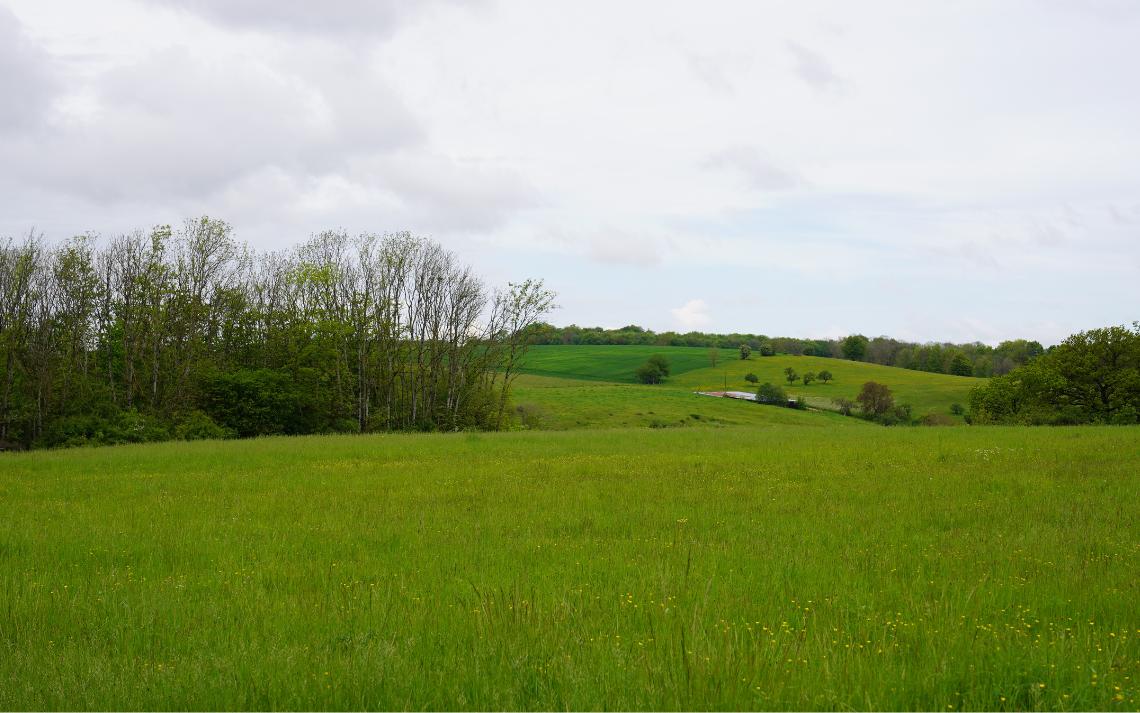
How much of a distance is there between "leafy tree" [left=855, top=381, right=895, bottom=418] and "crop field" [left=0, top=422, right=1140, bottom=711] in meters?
79.8

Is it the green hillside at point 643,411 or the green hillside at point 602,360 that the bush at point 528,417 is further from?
the green hillside at point 602,360

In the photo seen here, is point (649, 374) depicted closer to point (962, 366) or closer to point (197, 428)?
point (962, 366)

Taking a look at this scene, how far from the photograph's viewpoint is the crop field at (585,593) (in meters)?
5.18

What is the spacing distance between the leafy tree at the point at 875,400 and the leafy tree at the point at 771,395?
31.5 feet

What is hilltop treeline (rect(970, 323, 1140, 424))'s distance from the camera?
53875mm

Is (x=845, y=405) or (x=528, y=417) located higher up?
(x=528, y=417)

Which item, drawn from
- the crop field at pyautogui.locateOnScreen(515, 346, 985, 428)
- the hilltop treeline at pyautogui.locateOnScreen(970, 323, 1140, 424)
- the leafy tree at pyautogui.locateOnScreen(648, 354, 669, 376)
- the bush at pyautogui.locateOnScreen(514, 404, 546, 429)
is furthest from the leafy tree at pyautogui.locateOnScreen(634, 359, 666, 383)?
the hilltop treeline at pyautogui.locateOnScreen(970, 323, 1140, 424)

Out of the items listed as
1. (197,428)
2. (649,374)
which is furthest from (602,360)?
(197,428)

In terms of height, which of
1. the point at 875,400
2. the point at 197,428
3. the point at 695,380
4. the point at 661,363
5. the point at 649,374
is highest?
the point at 661,363

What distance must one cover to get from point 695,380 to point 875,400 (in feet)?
108

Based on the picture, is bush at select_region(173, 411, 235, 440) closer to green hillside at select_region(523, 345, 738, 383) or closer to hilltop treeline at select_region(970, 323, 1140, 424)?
hilltop treeline at select_region(970, 323, 1140, 424)

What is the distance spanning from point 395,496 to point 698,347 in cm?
15516

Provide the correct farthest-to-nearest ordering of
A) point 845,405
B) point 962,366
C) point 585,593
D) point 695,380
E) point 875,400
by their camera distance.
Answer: point 962,366 < point 695,380 < point 845,405 < point 875,400 < point 585,593

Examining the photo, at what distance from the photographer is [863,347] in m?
150
